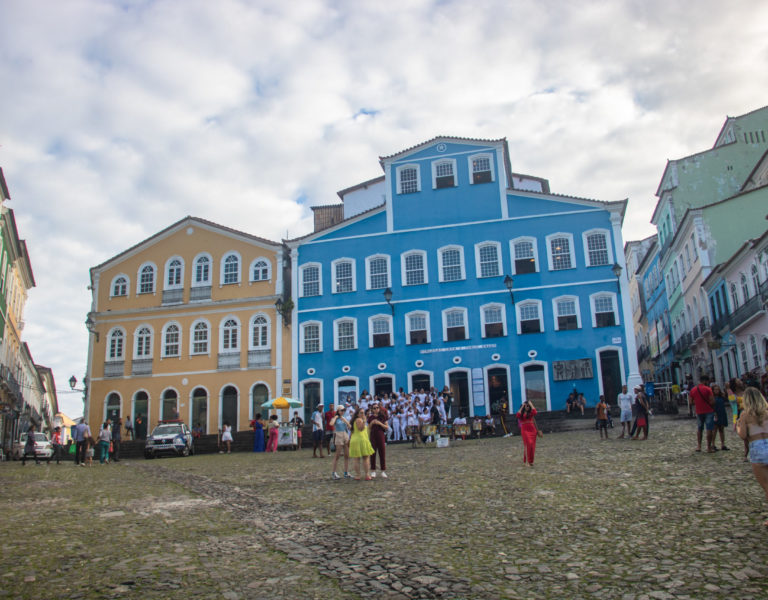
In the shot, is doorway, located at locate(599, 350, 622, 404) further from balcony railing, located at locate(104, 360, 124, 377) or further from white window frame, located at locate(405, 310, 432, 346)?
balcony railing, located at locate(104, 360, 124, 377)

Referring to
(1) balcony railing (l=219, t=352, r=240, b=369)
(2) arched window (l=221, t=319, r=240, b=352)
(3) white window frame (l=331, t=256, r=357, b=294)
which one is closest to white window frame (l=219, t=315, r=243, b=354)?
(2) arched window (l=221, t=319, r=240, b=352)

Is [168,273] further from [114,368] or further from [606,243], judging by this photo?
[606,243]

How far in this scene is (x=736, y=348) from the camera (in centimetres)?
3697

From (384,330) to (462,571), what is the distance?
3146 centimetres

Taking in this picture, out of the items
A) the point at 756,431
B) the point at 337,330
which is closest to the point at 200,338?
the point at 337,330

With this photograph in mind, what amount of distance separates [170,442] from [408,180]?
19483mm

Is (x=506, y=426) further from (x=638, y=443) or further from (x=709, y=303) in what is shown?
(x=709, y=303)

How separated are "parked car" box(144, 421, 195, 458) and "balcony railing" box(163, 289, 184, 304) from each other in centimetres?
1219

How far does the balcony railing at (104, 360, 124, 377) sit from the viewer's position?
135 ft

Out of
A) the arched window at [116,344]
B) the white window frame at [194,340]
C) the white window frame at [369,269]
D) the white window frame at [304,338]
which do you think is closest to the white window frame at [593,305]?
the white window frame at [369,269]

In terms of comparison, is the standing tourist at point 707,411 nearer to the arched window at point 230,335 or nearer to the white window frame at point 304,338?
the white window frame at point 304,338

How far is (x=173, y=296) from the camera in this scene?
41.4m

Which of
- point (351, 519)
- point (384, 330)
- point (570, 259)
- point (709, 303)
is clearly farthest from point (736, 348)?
→ point (351, 519)

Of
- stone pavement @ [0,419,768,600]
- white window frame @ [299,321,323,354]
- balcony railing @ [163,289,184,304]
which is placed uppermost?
balcony railing @ [163,289,184,304]
